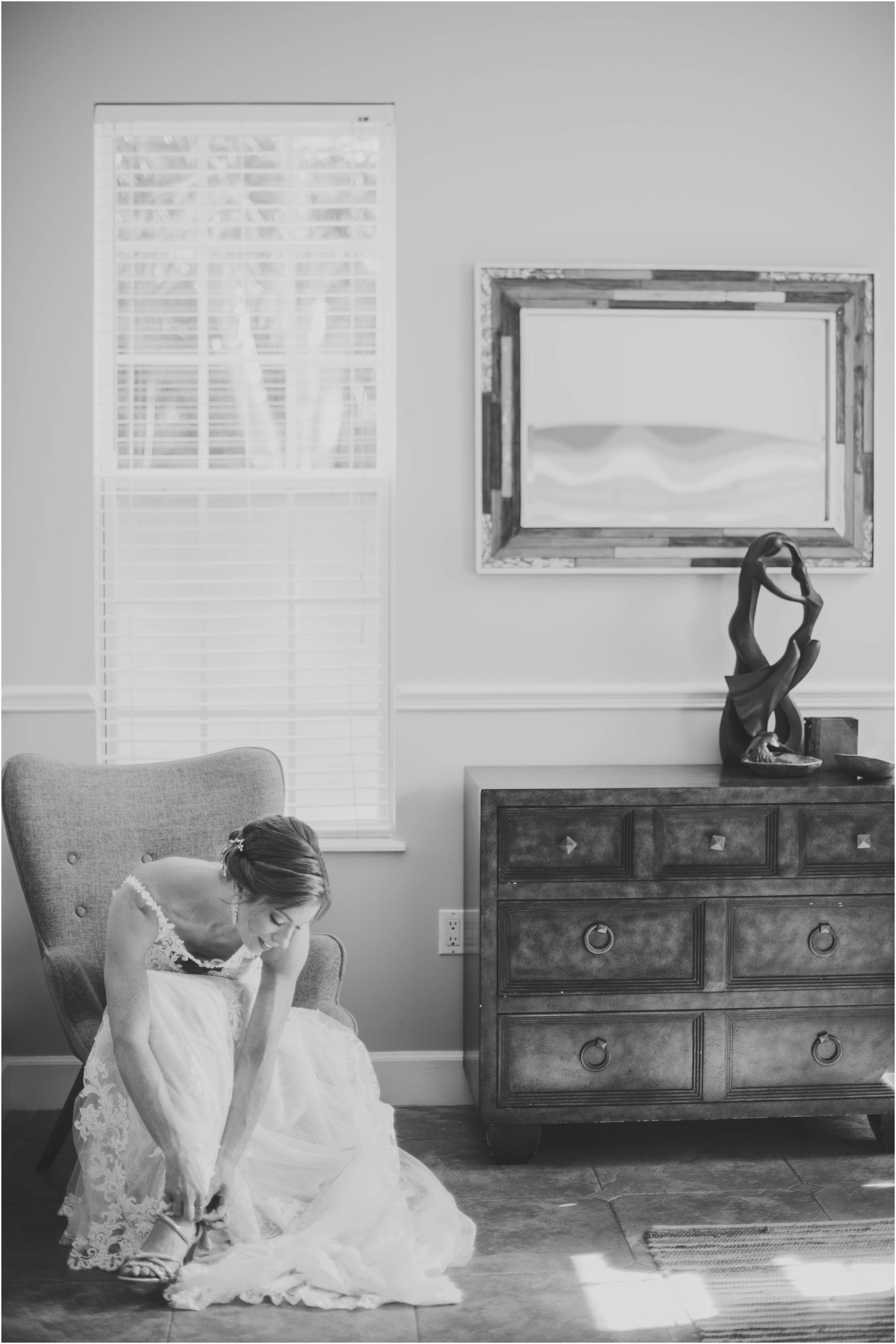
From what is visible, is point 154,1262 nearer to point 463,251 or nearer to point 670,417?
point 670,417

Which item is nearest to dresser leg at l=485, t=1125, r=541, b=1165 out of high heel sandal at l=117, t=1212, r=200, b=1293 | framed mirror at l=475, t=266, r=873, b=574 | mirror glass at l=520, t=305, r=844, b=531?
high heel sandal at l=117, t=1212, r=200, b=1293

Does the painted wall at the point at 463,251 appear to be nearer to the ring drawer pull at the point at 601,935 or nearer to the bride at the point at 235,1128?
the ring drawer pull at the point at 601,935

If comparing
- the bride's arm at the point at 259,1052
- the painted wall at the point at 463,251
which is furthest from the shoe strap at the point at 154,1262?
the painted wall at the point at 463,251

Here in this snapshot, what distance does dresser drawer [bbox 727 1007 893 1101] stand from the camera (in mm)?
2510

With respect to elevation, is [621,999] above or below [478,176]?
below

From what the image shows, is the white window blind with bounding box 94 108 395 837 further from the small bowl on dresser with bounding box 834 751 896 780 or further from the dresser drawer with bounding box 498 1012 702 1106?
the small bowl on dresser with bounding box 834 751 896 780

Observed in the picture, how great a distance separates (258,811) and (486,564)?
2.89 ft

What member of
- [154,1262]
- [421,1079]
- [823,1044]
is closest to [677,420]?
[823,1044]

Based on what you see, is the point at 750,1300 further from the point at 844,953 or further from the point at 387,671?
the point at 387,671

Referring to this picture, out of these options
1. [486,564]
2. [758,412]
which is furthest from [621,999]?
[758,412]

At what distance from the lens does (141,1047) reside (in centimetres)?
198

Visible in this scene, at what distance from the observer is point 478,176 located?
2861mm

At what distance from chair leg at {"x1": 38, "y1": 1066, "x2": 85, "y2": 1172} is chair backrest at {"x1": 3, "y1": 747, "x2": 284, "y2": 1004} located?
289 millimetres

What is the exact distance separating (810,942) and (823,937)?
0.03m
